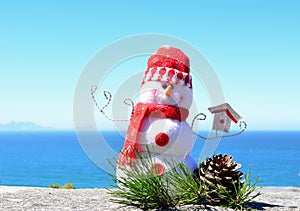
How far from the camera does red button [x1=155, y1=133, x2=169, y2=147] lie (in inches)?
231

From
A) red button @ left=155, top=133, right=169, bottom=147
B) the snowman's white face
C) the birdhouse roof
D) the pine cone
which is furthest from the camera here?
the birdhouse roof

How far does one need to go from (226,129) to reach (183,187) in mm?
1265

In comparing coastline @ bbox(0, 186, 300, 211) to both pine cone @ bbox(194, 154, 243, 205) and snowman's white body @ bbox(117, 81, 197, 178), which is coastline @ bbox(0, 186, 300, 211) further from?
snowman's white body @ bbox(117, 81, 197, 178)

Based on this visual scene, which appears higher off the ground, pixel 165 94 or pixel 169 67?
pixel 169 67

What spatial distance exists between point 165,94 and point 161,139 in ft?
1.95

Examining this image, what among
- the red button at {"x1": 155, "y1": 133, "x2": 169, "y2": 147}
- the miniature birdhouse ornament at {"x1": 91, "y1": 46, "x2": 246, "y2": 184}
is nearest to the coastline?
the miniature birdhouse ornament at {"x1": 91, "y1": 46, "x2": 246, "y2": 184}

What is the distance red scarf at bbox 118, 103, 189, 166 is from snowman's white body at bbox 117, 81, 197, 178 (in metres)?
0.05

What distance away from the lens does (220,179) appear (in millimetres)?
5648

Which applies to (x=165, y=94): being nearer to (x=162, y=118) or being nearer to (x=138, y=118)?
(x=162, y=118)

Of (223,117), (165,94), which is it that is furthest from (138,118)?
(223,117)

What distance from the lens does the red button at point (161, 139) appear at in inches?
231

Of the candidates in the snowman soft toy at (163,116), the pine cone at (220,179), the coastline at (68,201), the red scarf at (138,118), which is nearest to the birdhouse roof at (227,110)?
→ the snowman soft toy at (163,116)

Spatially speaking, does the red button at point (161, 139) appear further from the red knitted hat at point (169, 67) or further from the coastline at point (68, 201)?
the coastline at point (68, 201)

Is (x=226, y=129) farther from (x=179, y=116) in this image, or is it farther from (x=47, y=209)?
(x=47, y=209)
